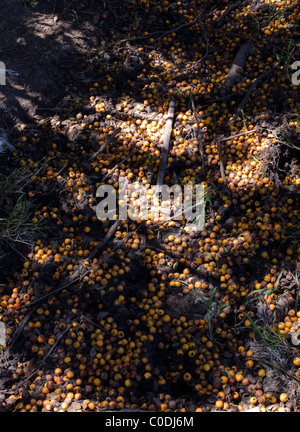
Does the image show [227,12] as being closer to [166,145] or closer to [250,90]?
[250,90]

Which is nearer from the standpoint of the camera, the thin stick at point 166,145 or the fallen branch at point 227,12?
the thin stick at point 166,145

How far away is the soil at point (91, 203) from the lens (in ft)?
9.36

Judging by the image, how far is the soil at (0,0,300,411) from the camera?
2.85 m

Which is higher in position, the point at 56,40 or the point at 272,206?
the point at 56,40

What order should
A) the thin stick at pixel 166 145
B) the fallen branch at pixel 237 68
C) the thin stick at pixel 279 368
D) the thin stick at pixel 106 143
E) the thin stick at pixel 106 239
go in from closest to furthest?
1. the thin stick at pixel 279 368
2. the thin stick at pixel 106 239
3. the thin stick at pixel 166 145
4. the thin stick at pixel 106 143
5. the fallen branch at pixel 237 68

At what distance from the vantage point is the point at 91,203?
3.64 meters

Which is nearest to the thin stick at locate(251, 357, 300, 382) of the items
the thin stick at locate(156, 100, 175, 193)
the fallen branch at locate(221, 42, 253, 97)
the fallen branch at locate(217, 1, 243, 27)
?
the thin stick at locate(156, 100, 175, 193)

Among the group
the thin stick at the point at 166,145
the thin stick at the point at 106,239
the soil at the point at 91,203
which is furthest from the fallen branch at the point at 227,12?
the thin stick at the point at 106,239

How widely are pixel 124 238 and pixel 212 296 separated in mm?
882

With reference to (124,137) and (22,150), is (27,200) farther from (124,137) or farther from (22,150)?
(124,137)

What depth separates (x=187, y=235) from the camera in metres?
3.50

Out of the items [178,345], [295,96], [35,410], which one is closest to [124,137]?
[295,96]

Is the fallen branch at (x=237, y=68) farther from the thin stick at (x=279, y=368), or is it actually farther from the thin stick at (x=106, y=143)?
the thin stick at (x=279, y=368)

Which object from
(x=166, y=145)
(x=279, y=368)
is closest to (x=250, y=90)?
(x=166, y=145)
